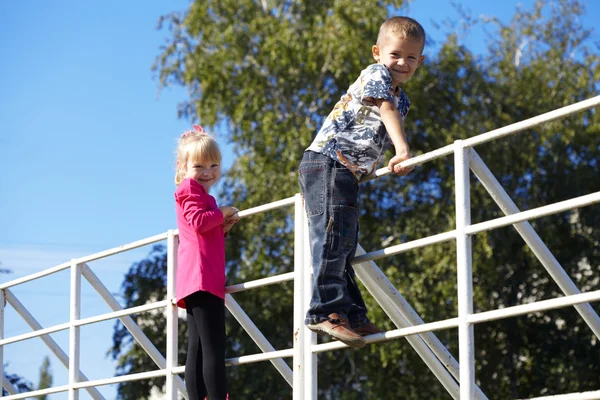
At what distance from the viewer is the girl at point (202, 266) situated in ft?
14.0

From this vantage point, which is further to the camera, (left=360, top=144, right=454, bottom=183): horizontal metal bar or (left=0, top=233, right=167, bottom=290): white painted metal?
(left=0, top=233, right=167, bottom=290): white painted metal

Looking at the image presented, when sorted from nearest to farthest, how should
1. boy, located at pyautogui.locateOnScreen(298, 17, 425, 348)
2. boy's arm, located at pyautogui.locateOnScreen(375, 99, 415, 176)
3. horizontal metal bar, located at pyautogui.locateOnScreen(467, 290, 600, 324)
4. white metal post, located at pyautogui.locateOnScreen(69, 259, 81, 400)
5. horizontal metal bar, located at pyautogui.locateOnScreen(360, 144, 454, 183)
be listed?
1. horizontal metal bar, located at pyautogui.locateOnScreen(467, 290, 600, 324)
2. horizontal metal bar, located at pyautogui.locateOnScreen(360, 144, 454, 183)
3. boy's arm, located at pyautogui.locateOnScreen(375, 99, 415, 176)
4. boy, located at pyautogui.locateOnScreen(298, 17, 425, 348)
5. white metal post, located at pyautogui.locateOnScreen(69, 259, 81, 400)

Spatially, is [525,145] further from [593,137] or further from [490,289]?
[490,289]

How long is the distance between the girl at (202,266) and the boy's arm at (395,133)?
2.88ft

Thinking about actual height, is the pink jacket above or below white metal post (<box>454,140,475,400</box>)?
above

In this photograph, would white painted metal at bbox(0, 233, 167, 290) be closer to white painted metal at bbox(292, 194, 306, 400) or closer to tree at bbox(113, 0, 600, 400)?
white painted metal at bbox(292, 194, 306, 400)

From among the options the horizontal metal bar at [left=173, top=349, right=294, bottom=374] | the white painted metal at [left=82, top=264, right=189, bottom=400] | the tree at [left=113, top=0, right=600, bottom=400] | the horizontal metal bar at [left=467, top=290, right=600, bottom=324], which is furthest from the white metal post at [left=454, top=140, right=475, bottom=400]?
the tree at [left=113, top=0, right=600, bottom=400]

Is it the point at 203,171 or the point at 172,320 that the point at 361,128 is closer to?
the point at 203,171

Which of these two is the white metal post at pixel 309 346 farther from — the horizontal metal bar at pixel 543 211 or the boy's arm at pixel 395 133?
the horizontal metal bar at pixel 543 211

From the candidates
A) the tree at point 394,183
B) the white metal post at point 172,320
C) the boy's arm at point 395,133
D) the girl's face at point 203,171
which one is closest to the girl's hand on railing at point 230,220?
the girl's face at point 203,171

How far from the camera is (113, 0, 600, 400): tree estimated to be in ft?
59.4

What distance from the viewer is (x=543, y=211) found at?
321cm

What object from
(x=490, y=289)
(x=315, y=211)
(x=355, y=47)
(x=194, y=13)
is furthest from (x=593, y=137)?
(x=315, y=211)

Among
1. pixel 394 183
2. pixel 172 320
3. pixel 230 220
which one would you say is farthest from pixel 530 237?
pixel 394 183
